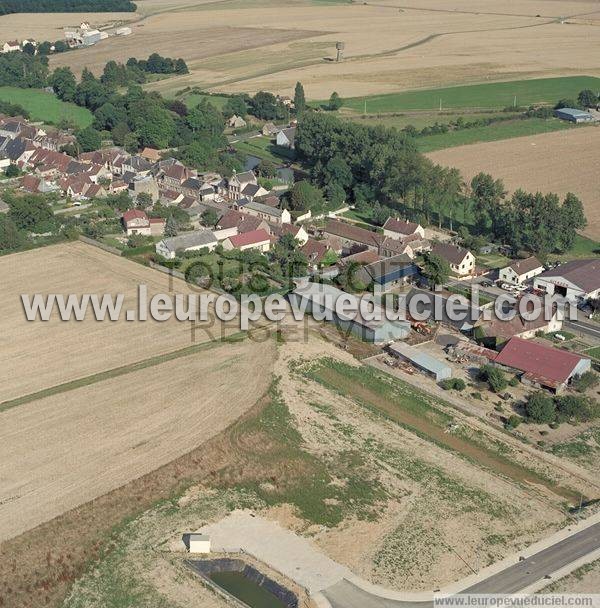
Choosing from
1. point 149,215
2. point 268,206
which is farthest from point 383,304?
point 149,215

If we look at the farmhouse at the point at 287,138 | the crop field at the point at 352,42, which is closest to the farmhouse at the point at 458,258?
the farmhouse at the point at 287,138

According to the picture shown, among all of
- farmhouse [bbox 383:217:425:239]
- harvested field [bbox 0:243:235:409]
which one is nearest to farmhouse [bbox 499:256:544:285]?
farmhouse [bbox 383:217:425:239]

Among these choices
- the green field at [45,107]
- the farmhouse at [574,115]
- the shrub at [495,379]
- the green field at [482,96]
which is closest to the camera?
the shrub at [495,379]

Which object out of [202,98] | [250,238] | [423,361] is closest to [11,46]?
[202,98]

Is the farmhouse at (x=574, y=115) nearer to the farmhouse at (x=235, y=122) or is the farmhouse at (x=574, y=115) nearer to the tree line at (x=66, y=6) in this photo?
the farmhouse at (x=235, y=122)

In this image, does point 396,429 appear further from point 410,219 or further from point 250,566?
point 410,219

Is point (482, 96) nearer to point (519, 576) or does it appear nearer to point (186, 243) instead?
point (186, 243)
